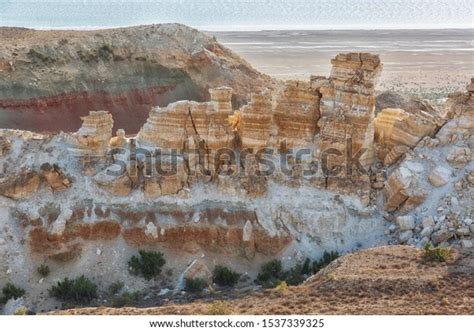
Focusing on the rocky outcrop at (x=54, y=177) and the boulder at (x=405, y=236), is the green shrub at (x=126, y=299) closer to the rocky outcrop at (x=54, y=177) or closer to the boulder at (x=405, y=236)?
the rocky outcrop at (x=54, y=177)

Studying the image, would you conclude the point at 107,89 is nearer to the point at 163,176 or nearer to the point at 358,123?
the point at 163,176

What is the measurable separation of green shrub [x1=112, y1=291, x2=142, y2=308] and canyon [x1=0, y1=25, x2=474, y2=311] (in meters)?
0.76

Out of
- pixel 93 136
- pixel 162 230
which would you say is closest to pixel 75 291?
pixel 162 230

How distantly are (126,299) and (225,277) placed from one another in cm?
323

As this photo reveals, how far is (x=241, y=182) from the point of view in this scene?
20250 mm

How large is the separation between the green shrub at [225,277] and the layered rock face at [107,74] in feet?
59.1

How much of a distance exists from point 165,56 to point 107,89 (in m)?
4.31

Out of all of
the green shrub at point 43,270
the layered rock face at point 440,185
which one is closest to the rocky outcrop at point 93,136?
the green shrub at point 43,270

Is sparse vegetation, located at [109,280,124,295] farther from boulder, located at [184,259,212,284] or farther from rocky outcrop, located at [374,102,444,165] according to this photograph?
rocky outcrop, located at [374,102,444,165]

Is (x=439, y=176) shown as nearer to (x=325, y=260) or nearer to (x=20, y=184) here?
(x=325, y=260)

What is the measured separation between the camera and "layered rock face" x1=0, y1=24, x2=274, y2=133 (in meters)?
34.5

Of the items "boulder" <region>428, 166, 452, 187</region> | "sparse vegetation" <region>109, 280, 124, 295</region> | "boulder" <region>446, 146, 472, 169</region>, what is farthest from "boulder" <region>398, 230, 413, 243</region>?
"sparse vegetation" <region>109, 280, 124, 295</region>

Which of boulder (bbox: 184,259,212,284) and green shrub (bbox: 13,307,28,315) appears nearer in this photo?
green shrub (bbox: 13,307,28,315)

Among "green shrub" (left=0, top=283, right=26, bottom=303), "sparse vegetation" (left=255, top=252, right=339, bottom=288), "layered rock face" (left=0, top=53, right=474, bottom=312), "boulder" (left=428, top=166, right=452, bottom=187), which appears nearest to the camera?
"green shrub" (left=0, top=283, right=26, bottom=303)
